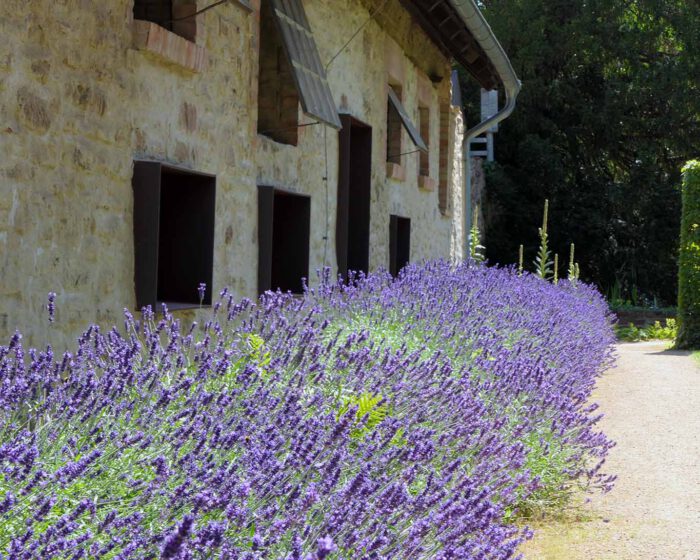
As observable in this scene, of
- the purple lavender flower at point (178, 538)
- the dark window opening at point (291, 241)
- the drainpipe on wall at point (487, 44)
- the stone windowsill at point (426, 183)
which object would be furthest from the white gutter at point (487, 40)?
the purple lavender flower at point (178, 538)

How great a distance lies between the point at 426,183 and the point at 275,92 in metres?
4.86

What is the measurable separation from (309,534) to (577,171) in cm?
2135

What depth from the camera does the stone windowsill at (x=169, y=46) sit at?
538 cm

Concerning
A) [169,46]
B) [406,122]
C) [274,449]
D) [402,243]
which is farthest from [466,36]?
[274,449]

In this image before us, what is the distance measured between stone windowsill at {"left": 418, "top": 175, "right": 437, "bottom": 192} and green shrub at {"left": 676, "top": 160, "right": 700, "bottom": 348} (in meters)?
3.77

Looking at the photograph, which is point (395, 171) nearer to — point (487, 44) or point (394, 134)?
point (394, 134)

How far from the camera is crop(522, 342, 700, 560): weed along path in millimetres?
4082

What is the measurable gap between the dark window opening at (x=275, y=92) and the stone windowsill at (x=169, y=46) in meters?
1.66

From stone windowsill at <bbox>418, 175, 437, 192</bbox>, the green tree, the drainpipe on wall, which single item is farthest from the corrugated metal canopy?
the green tree

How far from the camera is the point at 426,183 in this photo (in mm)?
12578

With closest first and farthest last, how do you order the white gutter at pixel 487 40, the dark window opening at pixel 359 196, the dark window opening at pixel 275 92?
1. the dark window opening at pixel 275 92
2. the dark window opening at pixel 359 196
3. the white gutter at pixel 487 40

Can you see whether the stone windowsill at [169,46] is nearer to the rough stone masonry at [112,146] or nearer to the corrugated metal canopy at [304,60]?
the rough stone masonry at [112,146]

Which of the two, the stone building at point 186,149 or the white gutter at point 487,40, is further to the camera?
the white gutter at point 487,40

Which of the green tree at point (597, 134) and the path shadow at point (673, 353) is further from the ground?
the green tree at point (597, 134)
